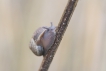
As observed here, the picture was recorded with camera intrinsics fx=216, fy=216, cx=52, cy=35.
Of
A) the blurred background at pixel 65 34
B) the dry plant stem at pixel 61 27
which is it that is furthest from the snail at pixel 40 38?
the blurred background at pixel 65 34

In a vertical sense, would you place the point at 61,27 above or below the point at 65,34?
above

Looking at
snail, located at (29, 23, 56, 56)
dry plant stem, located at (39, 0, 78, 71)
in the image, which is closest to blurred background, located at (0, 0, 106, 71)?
snail, located at (29, 23, 56, 56)

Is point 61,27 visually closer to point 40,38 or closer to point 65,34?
point 40,38

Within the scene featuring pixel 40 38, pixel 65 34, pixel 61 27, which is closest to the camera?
pixel 61 27

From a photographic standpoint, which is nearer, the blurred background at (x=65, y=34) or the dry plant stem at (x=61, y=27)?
the dry plant stem at (x=61, y=27)

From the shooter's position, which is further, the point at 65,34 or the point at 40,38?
the point at 65,34

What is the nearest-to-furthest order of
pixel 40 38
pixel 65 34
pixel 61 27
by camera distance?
pixel 61 27 → pixel 40 38 → pixel 65 34

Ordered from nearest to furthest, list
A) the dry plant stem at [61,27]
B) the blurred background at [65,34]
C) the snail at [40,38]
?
1. the dry plant stem at [61,27]
2. the snail at [40,38]
3. the blurred background at [65,34]

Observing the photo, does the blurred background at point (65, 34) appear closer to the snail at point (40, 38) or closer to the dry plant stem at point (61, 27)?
the snail at point (40, 38)

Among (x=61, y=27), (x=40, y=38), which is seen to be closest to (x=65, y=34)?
(x=40, y=38)
